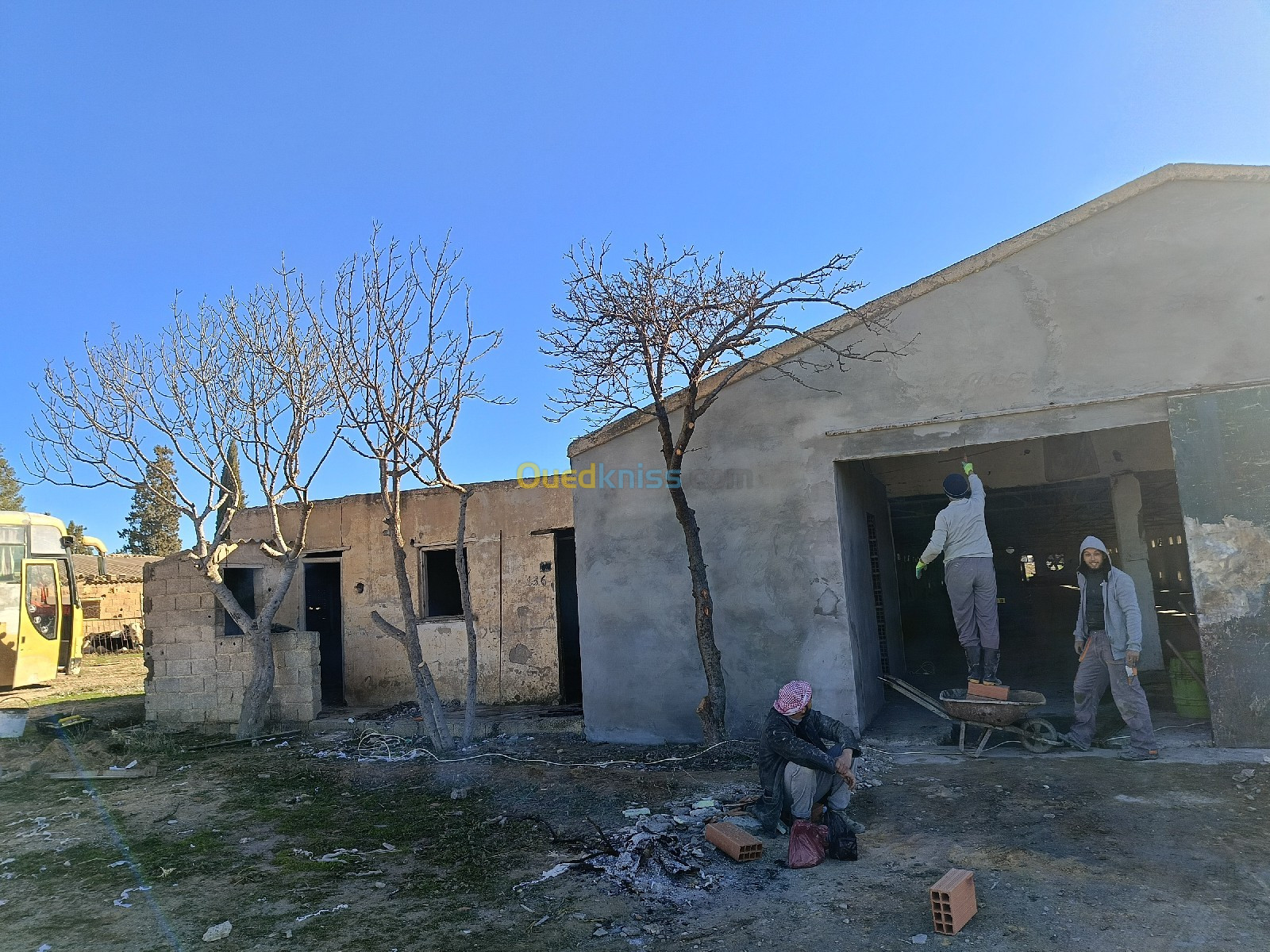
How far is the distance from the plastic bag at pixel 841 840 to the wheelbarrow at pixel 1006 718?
7.59ft

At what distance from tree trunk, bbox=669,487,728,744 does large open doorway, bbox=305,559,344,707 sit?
7584mm

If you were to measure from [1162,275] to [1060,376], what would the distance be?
1.10m

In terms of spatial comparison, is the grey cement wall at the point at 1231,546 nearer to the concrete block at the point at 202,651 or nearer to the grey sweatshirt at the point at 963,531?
Answer: the grey sweatshirt at the point at 963,531

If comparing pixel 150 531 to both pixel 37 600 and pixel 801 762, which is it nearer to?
pixel 37 600

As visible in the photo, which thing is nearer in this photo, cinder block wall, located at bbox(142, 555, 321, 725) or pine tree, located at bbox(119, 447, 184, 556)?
cinder block wall, located at bbox(142, 555, 321, 725)

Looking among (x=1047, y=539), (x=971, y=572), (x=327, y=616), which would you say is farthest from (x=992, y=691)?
(x=327, y=616)

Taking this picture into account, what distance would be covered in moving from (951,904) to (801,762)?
1.18 meters

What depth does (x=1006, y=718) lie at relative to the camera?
643cm

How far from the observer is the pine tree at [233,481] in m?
10.3

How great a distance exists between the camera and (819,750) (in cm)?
469

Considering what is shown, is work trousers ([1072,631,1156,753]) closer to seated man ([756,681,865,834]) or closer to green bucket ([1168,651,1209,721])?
green bucket ([1168,651,1209,721])

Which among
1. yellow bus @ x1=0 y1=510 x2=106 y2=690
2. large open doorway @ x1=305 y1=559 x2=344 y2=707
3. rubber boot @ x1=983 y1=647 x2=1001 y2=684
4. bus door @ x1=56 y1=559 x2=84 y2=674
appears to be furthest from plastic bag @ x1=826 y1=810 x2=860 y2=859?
bus door @ x1=56 y1=559 x2=84 y2=674

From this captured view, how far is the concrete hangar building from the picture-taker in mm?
6301

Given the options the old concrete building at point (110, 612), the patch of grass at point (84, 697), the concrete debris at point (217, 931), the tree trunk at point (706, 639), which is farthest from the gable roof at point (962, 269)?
the old concrete building at point (110, 612)
